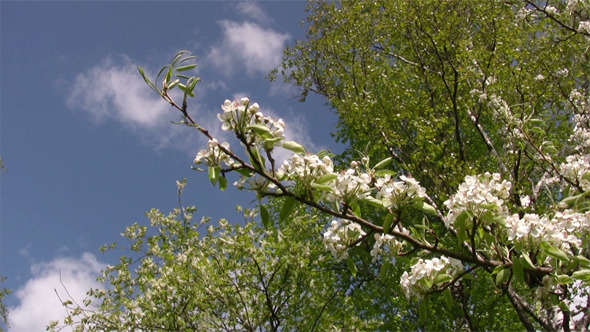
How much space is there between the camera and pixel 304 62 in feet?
46.2

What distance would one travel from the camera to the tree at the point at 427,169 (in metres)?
2.14

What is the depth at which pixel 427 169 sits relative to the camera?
8844mm

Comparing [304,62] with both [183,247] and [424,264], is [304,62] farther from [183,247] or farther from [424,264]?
[424,264]

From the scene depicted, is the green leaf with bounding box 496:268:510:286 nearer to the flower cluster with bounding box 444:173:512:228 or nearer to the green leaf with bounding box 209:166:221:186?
the flower cluster with bounding box 444:173:512:228

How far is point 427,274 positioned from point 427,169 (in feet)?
21.8

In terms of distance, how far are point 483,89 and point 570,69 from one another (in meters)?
1.76

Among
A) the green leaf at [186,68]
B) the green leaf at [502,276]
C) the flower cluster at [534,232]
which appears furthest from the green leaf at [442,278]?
the green leaf at [186,68]

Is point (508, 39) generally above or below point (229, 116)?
above

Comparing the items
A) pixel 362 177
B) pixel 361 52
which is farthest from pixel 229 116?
pixel 361 52

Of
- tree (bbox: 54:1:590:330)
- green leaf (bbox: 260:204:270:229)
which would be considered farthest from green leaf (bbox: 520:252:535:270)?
green leaf (bbox: 260:204:270:229)

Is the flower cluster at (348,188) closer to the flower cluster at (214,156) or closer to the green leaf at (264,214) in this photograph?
the green leaf at (264,214)

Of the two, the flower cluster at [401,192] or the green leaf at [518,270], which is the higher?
the flower cluster at [401,192]

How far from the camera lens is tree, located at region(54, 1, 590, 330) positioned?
2145mm

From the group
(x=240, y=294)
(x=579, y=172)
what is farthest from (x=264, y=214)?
(x=240, y=294)
